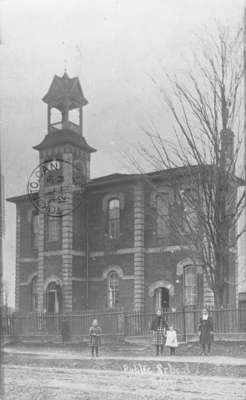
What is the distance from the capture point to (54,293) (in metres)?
28.6

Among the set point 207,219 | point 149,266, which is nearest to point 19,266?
point 149,266

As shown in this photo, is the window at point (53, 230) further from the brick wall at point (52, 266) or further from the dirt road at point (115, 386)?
the dirt road at point (115, 386)

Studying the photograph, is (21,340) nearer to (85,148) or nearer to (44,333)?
(44,333)

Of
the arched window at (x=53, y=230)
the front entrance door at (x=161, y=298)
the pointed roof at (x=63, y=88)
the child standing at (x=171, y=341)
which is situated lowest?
the child standing at (x=171, y=341)

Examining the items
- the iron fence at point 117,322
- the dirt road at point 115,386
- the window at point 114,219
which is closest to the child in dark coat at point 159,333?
the iron fence at point 117,322

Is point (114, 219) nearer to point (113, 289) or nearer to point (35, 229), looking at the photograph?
point (113, 289)

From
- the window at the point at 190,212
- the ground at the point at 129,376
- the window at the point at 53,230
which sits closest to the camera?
the ground at the point at 129,376

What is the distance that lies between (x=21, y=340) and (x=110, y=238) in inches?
283

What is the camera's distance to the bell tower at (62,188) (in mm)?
19172

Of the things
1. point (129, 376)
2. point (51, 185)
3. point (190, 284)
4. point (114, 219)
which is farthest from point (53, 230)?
point (129, 376)

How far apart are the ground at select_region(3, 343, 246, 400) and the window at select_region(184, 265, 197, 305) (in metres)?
7.49

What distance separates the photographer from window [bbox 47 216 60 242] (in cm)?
2832

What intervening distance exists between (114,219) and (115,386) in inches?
621

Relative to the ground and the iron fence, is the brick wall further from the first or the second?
the ground
